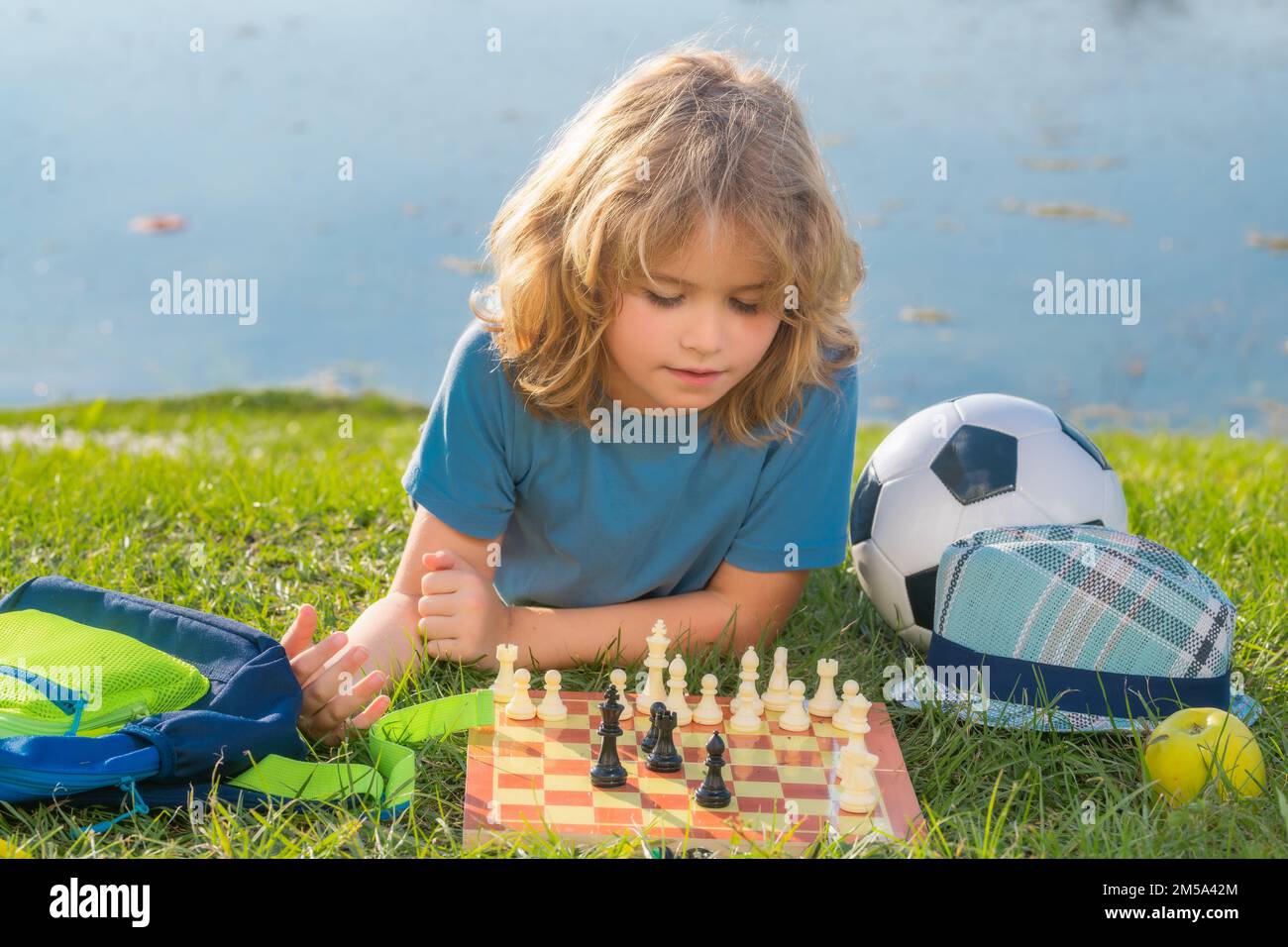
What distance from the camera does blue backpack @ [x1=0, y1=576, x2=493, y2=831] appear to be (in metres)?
2.02

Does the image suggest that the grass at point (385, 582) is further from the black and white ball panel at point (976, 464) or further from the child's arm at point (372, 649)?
the black and white ball panel at point (976, 464)

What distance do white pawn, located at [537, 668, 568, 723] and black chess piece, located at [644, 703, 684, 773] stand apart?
0.22 meters

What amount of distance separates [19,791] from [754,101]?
5.59ft

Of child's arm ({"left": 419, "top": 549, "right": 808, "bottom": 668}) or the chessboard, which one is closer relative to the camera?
the chessboard

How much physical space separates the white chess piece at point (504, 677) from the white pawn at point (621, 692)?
20 centimetres

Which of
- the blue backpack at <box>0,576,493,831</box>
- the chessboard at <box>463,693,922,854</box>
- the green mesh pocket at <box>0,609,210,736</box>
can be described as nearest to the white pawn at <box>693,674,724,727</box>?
the chessboard at <box>463,693,922,854</box>

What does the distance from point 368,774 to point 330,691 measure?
24 centimetres

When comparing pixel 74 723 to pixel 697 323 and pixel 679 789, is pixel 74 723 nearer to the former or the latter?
pixel 679 789

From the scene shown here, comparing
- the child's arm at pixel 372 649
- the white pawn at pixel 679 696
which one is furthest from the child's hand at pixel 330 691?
the white pawn at pixel 679 696

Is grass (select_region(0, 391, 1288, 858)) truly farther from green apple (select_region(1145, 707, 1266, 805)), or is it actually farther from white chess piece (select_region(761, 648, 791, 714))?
white chess piece (select_region(761, 648, 791, 714))

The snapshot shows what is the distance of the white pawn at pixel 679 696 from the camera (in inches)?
93.7
